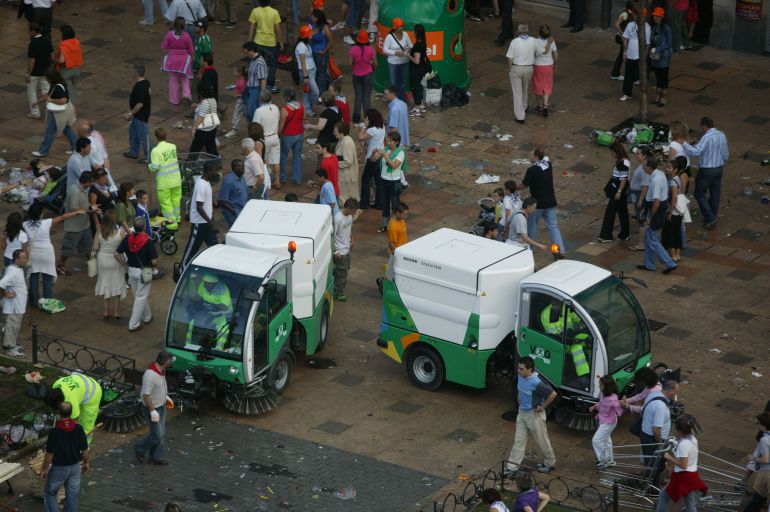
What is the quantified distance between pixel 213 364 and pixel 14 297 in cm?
302

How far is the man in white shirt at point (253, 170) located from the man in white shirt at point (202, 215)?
918 millimetres

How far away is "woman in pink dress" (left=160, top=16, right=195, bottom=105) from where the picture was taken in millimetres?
26219

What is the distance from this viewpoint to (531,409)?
16453 mm

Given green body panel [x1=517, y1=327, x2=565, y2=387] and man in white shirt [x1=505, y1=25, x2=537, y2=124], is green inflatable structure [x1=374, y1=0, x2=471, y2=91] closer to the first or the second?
man in white shirt [x1=505, y1=25, x2=537, y2=124]

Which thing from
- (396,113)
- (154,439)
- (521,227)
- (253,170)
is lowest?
(154,439)

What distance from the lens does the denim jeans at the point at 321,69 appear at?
2692 centimetres

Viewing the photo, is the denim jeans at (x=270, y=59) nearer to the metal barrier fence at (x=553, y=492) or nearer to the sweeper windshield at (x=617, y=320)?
the sweeper windshield at (x=617, y=320)

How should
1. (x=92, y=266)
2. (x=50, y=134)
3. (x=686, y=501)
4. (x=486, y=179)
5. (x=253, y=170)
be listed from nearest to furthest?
1. (x=686, y=501)
2. (x=92, y=266)
3. (x=253, y=170)
4. (x=486, y=179)
5. (x=50, y=134)

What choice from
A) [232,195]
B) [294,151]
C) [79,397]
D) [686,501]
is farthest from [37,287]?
[686,501]

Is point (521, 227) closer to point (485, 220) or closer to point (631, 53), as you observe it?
point (485, 220)

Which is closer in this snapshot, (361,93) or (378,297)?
(378,297)

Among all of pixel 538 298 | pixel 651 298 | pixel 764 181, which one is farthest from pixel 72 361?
pixel 764 181

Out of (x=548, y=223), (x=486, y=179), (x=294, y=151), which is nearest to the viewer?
(x=548, y=223)

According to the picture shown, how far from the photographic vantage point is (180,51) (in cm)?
2634
